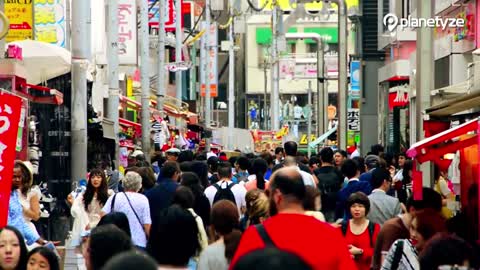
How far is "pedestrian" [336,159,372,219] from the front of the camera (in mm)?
15508

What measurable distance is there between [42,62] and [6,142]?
10.8 metres

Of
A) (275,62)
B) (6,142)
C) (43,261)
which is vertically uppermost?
(275,62)

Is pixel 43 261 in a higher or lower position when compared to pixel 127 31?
lower

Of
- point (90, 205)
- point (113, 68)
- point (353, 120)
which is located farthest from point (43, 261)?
point (353, 120)

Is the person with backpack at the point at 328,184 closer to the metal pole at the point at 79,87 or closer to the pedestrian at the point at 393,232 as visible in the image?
the metal pole at the point at 79,87

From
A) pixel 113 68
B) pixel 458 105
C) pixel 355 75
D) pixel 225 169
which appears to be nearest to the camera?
pixel 458 105

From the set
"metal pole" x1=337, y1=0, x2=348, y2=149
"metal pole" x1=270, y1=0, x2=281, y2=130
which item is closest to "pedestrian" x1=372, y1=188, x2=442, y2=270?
"metal pole" x1=337, y1=0, x2=348, y2=149

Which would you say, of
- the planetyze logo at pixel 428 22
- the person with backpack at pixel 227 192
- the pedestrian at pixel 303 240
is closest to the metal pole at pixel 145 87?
the planetyze logo at pixel 428 22

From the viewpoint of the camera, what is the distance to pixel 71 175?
852 inches

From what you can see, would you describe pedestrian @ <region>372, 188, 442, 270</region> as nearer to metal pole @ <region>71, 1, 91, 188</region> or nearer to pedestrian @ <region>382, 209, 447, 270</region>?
pedestrian @ <region>382, 209, 447, 270</region>

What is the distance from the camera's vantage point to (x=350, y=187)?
632 inches

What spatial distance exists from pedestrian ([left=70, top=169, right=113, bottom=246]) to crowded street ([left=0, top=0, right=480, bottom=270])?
16mm

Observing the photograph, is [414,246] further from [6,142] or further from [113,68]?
[113,68]

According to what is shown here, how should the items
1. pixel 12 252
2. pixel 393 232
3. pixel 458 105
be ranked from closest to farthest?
pixel 12 252, pixel 393 232, pixel 458 105
